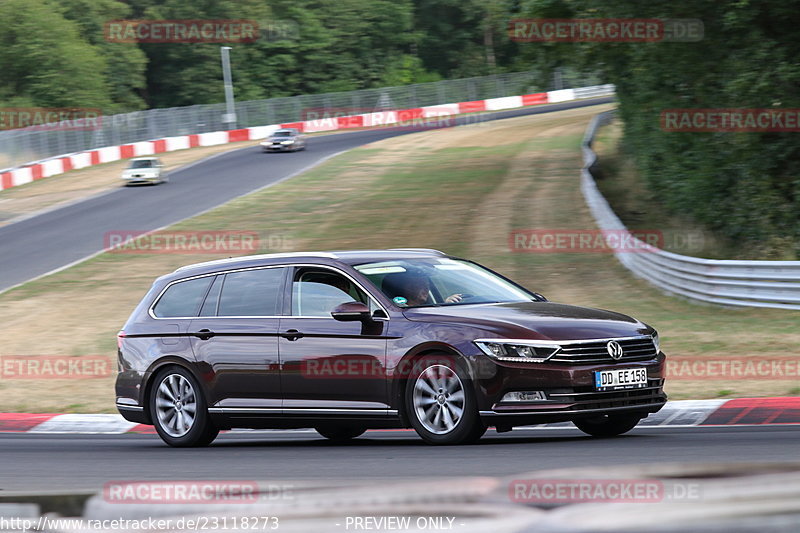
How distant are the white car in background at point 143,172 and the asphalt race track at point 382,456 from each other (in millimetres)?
36352

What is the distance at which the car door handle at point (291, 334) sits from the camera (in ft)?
31.4

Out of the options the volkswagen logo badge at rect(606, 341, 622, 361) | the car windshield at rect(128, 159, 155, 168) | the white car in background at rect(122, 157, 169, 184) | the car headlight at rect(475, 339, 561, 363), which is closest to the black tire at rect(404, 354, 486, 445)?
the car headlight at rect(475, 339, 561, 363)

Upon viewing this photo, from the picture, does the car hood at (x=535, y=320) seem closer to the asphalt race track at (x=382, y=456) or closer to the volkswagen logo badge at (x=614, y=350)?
the volkswagen logo badge at (x=614, y=350)

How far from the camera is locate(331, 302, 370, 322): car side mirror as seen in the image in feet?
29.7

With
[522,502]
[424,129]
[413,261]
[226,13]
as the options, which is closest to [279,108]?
[424,129]

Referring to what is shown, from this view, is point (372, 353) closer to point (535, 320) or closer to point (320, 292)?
point (320, 292)

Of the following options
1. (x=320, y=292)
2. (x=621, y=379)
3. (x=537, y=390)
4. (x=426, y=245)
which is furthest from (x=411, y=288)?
(x=426, y=245)

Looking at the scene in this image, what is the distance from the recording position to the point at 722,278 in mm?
19016

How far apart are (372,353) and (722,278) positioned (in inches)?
444

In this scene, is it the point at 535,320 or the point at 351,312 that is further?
the point at 351,312

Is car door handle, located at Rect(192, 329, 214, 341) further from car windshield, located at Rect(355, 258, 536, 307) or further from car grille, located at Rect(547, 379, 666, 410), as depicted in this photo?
Answer: car grille, located at Rect(547, 379, 666, 410)

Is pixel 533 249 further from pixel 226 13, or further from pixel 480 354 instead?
pixel 226 13

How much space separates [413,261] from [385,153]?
42.3 metres

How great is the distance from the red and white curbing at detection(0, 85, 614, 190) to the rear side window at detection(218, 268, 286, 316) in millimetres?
39421
